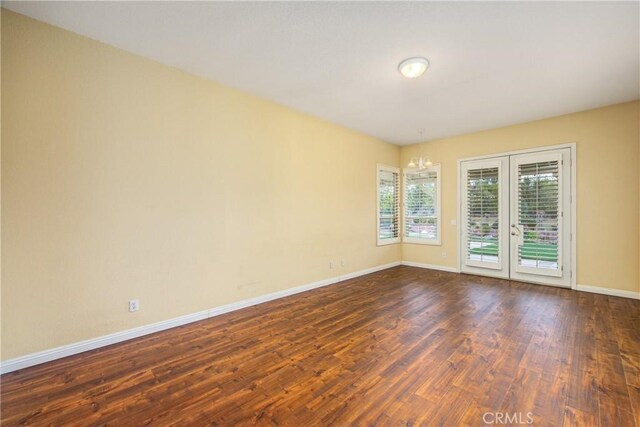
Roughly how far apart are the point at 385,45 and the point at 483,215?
4.15m

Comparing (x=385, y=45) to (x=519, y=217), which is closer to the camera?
(x=385, y=45)

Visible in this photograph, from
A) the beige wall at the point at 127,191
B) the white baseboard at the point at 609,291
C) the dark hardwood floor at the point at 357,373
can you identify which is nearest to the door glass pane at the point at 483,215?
the white baseboard at the point at 609,291

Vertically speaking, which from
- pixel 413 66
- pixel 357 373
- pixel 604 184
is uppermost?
pixel 413 66

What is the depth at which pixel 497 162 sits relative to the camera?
17.6 feet

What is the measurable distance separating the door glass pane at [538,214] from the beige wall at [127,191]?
13.1 feet

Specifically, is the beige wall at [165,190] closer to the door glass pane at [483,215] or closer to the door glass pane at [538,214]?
the door glass pane at [538,214]

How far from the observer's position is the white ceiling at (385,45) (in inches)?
91.3

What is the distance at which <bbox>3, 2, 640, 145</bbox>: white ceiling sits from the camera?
2318 millimetres

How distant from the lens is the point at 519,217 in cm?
509

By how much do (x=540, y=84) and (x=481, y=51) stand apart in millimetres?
1389

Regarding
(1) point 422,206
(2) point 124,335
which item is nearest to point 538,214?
(1) point 422,206

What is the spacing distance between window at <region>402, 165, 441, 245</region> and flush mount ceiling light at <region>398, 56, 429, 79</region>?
3276 mm

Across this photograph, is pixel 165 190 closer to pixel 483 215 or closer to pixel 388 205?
pixel 388 205

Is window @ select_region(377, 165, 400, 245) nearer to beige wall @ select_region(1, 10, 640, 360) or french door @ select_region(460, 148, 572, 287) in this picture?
beige wall @ select_region(1, 10, 640, 360)
